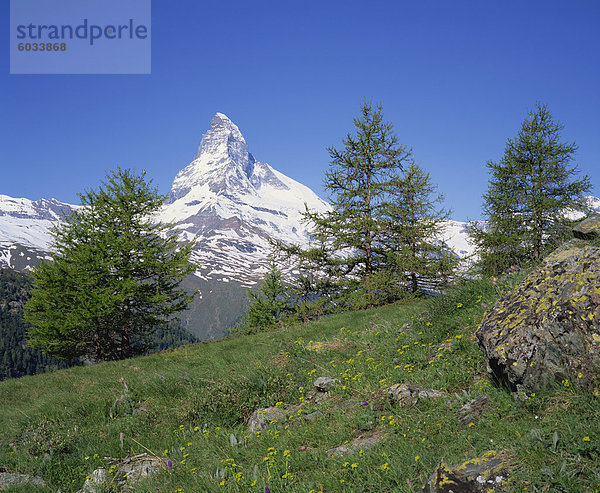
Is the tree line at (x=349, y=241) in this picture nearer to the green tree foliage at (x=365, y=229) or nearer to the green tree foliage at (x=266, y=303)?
the green tree foliage at (x=365, y=229)

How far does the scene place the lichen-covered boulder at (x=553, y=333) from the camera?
3.75 metres

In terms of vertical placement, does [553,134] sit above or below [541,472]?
above

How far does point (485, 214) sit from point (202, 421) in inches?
953

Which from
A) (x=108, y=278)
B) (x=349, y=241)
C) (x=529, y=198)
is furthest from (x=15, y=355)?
(x=529, y=198)

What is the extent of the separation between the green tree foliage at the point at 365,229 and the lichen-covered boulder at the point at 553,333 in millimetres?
18080

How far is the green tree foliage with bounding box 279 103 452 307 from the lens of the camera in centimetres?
2305

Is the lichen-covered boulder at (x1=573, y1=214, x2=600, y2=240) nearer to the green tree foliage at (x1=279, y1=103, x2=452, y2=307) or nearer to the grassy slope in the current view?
the grassy slope

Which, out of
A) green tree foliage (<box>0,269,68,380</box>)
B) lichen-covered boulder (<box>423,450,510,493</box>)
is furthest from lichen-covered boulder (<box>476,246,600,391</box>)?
green tree foliage (<box>0,269,68,380</box>)

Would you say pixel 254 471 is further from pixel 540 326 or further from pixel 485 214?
pixel 485 214

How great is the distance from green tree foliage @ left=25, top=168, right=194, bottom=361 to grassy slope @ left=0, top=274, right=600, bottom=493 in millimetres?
11803

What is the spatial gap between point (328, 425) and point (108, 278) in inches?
820

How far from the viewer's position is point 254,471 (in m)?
4.10

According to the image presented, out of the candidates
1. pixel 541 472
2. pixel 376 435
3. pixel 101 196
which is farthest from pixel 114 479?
pixel 101 196

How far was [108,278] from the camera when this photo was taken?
22.1 m
